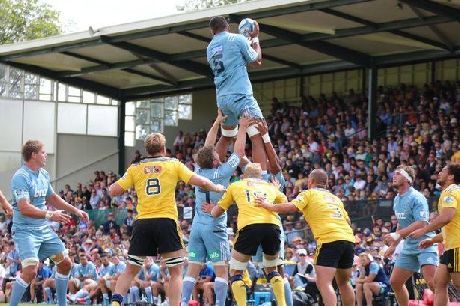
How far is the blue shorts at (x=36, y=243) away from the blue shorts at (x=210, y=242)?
2.26 m

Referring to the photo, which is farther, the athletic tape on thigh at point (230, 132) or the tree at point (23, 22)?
the tree at point (23, 22)

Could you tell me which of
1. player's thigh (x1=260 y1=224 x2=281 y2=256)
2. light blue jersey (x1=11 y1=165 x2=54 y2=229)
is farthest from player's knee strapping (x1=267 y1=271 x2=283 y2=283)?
light blue jersey (x1=11 y1=165 x2=54 y2=229)

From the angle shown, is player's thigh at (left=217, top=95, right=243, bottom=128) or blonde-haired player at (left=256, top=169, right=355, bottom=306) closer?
blonde-haired player at (left=256, top=169, right=355, bottom=306)

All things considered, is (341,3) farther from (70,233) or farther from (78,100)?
(78,100)

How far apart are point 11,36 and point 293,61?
36.5m

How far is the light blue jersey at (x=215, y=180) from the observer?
15672mm

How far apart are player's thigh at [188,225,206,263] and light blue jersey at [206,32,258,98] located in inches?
94.8

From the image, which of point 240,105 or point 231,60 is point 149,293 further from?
point 231,60

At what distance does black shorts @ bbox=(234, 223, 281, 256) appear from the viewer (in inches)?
575

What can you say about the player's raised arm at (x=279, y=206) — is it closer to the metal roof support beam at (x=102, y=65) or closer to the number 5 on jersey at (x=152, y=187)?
the number 5 on jersey at (x=152, y=187)

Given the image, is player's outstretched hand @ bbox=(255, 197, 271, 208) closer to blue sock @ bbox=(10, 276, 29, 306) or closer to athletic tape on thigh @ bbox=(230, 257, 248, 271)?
athletic tape on thigh @ bbox=(230, 257, 248, 271)

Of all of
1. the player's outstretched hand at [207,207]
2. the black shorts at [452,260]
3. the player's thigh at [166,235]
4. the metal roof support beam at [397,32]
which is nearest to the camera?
the player's thigh at [166,235]

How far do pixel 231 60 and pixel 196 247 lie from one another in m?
3.17

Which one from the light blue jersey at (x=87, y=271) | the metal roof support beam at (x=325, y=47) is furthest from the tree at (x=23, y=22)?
the light blue jersey at (x=87, y=271)
